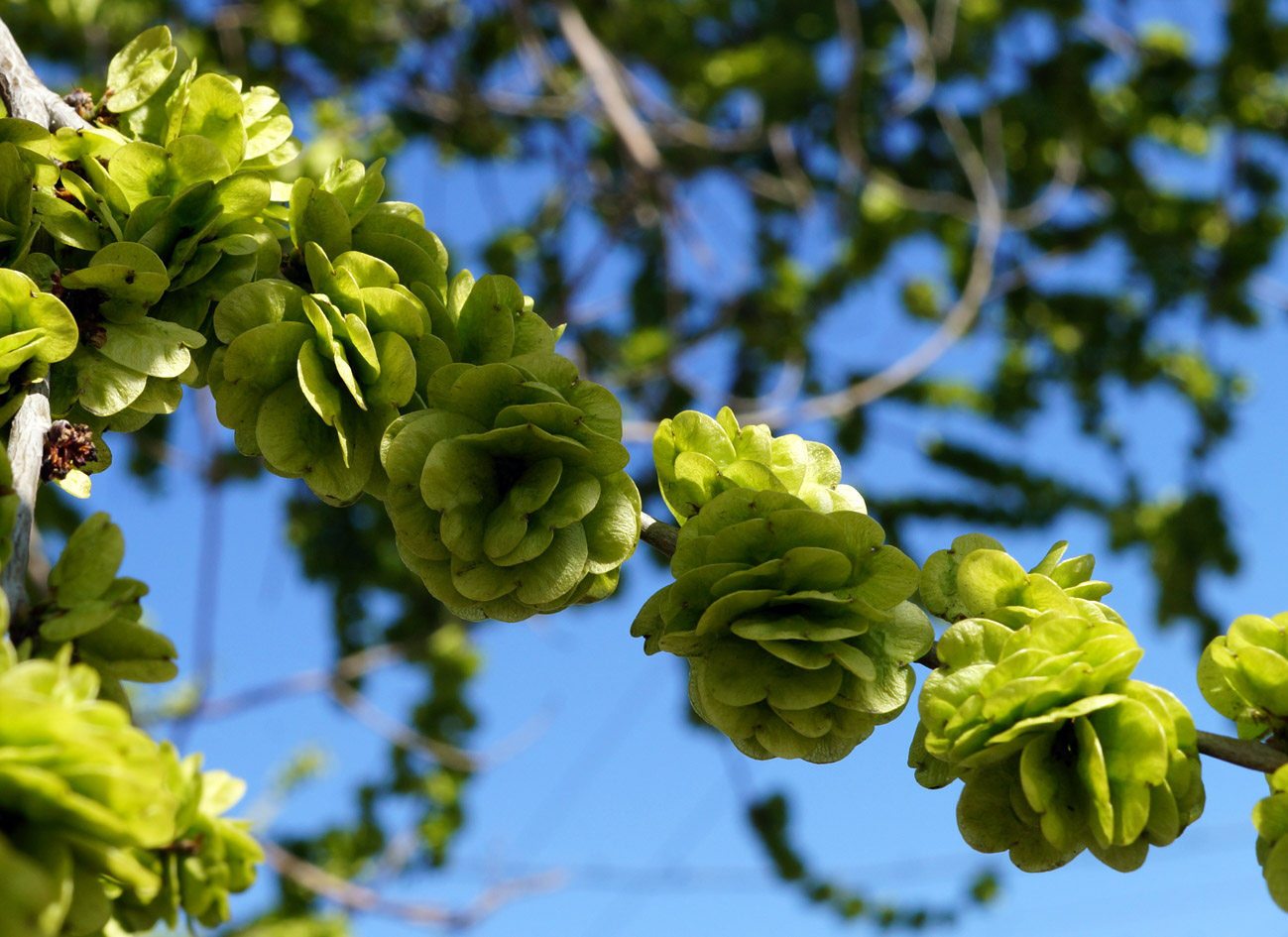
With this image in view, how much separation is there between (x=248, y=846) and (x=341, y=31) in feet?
15.5

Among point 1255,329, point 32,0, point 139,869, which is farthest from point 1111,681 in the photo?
point 1255,329

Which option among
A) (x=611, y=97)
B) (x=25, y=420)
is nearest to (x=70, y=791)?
(x=25, y=420)

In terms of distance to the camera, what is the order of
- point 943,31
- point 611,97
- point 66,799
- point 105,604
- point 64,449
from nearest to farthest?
point 66,799, point 105,604, point 64,449, point 611,97, point 943,31

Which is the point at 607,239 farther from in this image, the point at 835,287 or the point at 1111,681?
the point at 1111,681

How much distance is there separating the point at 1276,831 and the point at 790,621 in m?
0.42

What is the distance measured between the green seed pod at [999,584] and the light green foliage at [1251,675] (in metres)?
0.10

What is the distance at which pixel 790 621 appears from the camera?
92 centimetres

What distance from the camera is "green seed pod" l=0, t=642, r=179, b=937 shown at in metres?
0.55

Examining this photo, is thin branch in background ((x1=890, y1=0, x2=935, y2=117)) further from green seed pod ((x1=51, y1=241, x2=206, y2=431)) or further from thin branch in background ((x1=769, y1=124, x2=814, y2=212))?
green seed pod ((x1=51, y1=241, x2=206, y2=431))

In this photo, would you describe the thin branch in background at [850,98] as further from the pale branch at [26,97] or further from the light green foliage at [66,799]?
the light green foliage at [66,799]

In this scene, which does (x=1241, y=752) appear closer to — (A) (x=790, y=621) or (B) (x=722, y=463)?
(A) (x=790, y=621)

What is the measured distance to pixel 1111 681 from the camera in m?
0.85

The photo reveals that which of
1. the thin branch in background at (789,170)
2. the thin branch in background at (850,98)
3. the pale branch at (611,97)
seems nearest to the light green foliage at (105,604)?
the pale branch at (611,97)

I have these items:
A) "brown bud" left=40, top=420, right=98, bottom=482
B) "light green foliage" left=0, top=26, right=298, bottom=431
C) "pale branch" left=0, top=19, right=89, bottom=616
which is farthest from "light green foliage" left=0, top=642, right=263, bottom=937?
"light green foliage" left=0, top=26, right=298, bottom=431
